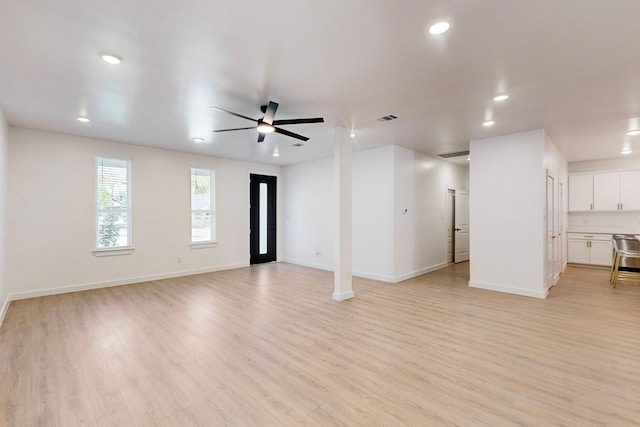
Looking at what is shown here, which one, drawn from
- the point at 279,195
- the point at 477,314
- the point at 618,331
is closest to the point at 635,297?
the point at 618,331

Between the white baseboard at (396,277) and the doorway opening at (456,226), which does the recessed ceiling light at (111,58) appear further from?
the doorway opening at (456,226)

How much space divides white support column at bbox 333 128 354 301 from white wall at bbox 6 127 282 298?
378 centimetres

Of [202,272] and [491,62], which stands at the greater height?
[491,62]

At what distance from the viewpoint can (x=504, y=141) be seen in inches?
205

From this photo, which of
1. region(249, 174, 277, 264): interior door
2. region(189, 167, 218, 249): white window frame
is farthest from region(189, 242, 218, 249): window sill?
region(249, 174, 277, 264): interior door

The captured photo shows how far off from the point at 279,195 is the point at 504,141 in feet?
18.7

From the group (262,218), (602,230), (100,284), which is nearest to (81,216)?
(100,284)

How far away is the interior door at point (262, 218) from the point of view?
813 centimetres

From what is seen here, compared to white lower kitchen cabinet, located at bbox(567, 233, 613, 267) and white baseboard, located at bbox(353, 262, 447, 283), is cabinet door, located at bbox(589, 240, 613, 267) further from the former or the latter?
white baseboard, located at bbox(353, 262, 447, 283)

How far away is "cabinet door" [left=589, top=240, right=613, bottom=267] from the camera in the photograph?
7031 mm

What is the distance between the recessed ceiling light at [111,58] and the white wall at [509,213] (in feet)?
18.0

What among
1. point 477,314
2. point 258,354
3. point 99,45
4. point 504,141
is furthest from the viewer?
point 504,141

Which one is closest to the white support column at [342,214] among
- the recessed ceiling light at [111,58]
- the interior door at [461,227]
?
the recessed ceiling light at [111,58]

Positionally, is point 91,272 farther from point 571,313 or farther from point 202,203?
point 571,313
